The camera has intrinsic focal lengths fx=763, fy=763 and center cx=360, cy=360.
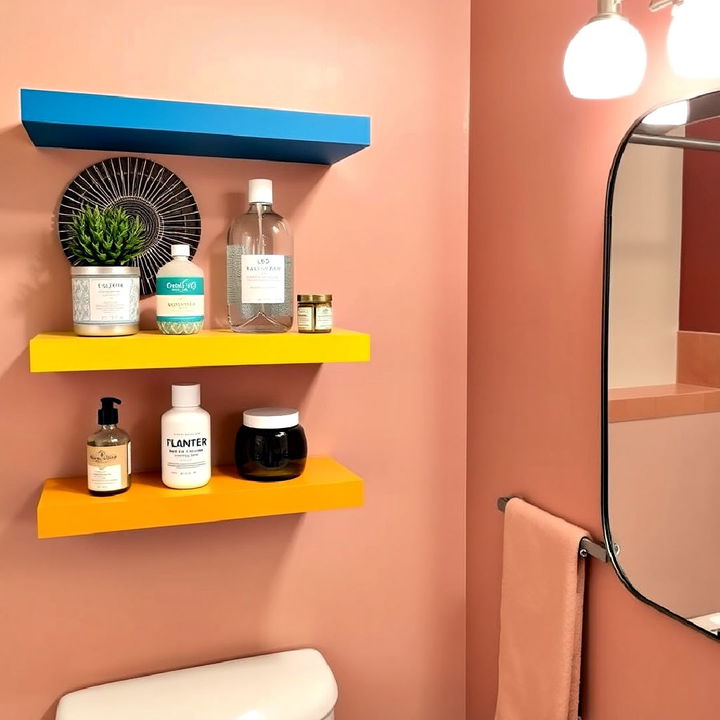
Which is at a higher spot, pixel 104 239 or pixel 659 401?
pixel 104 239

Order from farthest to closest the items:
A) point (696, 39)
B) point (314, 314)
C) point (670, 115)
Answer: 1. point (314, 314)
2. point (670, 115)
3. point (696, 39)

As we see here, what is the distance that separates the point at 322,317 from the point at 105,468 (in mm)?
374

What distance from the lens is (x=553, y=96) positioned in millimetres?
1142

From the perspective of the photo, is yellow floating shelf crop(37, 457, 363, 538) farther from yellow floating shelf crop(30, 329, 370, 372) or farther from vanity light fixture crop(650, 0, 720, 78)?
vanity light fixture crop(650, 0, 720, 78)

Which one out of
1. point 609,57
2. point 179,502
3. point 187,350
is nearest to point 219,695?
point 179,502

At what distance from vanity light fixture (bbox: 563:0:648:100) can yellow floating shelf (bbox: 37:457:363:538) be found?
64 cm

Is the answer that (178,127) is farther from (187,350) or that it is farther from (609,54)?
(609,54)

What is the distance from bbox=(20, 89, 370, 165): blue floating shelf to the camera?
0.97m

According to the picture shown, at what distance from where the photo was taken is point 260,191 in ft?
3.75

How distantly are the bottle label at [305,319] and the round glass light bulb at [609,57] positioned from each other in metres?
0.48

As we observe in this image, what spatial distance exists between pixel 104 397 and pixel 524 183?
74 cm

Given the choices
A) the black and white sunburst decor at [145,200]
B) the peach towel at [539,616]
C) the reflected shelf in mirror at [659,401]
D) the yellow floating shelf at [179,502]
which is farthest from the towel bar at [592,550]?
the black and white sunburst decor at [145,200]

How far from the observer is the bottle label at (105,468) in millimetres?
1071

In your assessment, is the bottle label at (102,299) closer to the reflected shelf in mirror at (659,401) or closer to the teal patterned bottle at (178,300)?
the teal patterned bottle at (178,300)
